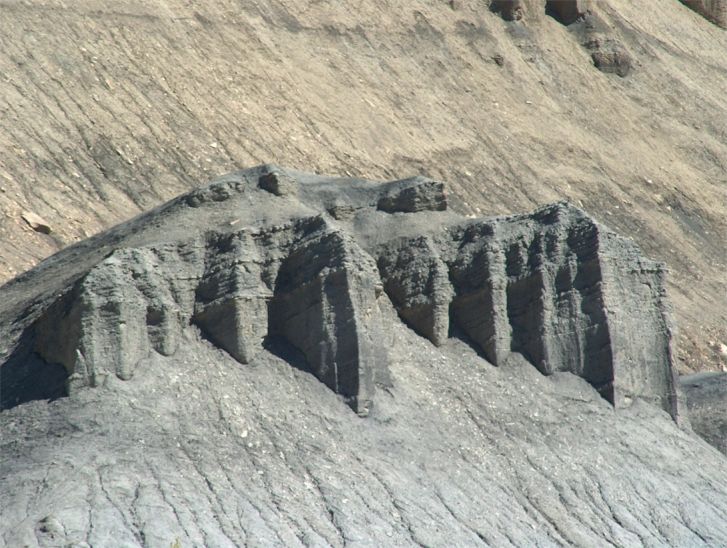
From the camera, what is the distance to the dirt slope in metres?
38.2

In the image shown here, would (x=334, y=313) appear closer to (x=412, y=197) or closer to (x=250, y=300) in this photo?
(x=250, y=300)

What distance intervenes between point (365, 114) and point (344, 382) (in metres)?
21.1

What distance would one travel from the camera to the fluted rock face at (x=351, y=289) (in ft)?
76.8

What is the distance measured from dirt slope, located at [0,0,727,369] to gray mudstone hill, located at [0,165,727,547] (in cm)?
864

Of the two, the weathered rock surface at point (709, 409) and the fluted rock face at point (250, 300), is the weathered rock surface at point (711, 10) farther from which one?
the fluted rock face at point (250, 300)

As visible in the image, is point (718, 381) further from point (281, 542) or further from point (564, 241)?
point (281, 542)

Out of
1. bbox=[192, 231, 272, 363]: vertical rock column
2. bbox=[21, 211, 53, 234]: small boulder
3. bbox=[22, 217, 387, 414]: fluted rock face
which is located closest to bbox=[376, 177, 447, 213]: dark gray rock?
bbox=[22, 217, 387, 414]: fluted rock face

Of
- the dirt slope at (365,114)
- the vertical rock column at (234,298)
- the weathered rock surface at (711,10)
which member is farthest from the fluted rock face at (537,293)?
the weathered rock surface at (711,10)

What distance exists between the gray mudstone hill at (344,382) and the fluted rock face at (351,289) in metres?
0.03

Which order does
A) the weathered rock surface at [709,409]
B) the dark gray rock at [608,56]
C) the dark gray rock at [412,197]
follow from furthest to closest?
the dark gray rock at [608,56]
the weathered rock surface at [709,409]
the dark gray rock at [412,197]

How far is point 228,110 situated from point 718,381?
1502 cm

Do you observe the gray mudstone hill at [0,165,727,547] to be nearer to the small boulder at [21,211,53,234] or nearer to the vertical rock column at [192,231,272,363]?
the vertical rock column at [192,231,272,363]

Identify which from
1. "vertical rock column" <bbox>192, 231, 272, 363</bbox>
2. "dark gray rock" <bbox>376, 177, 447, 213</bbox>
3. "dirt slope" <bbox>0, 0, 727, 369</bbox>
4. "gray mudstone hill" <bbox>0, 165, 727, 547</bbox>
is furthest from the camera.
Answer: "dirt slope" <bbox>0, 0, 727, 369</bbox>

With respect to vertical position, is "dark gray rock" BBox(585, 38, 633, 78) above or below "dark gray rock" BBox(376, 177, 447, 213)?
below
